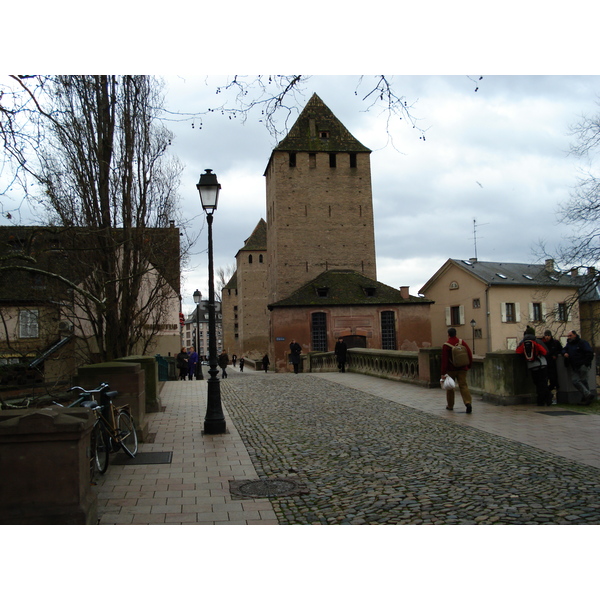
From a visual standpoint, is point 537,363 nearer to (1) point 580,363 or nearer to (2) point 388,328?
(1) point 580,363

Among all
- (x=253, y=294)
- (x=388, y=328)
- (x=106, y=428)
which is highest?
(x=253, y=294)

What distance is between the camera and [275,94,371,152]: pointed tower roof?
168 ft

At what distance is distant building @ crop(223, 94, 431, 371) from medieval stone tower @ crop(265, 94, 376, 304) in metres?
0.08

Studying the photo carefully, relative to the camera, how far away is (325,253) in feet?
166

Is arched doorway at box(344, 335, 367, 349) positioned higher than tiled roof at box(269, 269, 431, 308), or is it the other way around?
tiled roof at box(269, 269, 431, 308)

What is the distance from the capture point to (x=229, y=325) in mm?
97125

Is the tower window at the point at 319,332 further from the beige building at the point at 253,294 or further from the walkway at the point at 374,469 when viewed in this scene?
the beige building at the point at 253,294

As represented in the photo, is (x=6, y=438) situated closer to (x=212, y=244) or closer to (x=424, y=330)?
(x=212, y=244)

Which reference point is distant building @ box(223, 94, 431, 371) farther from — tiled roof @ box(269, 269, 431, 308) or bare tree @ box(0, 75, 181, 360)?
bare tree @ box(0, 75, 181, 360)

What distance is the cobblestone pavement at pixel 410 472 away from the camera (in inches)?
208

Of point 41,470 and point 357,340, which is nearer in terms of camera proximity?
point 41,470

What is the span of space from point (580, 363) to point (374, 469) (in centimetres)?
670

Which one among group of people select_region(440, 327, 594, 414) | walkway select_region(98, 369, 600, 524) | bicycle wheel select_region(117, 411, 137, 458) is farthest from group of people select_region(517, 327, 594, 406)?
bicycle wheel select_region(117, 411, 137, 458)

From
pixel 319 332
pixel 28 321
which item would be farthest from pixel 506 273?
pixel 28 321
